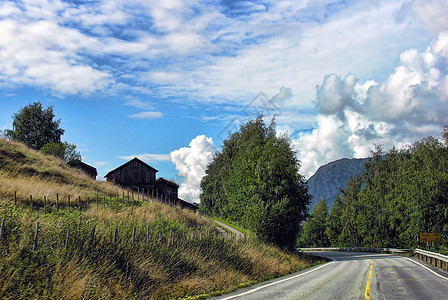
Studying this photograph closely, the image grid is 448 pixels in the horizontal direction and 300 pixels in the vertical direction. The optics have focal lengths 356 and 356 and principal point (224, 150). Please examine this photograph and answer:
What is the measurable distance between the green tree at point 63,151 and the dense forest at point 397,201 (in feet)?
139

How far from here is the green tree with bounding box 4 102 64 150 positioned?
72.2 m

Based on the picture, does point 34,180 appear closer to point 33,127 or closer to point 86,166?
point 86,166

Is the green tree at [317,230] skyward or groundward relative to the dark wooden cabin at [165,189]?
groundward

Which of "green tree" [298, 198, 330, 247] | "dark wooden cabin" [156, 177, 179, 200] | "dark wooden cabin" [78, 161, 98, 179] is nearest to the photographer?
"dark wooden cabin" [156, 177, 179, 200]

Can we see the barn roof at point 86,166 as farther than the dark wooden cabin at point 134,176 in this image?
Yes

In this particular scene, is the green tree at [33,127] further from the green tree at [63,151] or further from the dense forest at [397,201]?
the dense forest at [397,201]

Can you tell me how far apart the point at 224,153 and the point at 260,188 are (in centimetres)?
3349

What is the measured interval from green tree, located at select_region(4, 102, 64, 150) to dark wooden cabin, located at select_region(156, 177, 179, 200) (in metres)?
27.7

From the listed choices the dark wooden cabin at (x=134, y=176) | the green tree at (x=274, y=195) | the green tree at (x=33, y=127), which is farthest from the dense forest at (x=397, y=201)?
the green tree at (x=33, y=127)

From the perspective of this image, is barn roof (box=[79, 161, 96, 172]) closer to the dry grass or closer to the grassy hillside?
the dry grass

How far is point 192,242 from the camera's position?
16.2 meters

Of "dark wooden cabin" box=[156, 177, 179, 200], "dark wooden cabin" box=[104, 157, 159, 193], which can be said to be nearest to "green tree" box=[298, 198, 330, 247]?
"dark wooden cabin" box=[156, 177, 179, 200]

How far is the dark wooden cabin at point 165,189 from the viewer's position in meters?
62.5

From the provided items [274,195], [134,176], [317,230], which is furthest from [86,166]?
[317,230]
